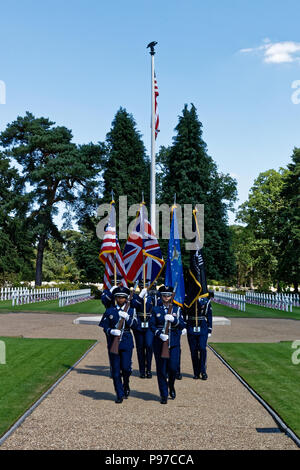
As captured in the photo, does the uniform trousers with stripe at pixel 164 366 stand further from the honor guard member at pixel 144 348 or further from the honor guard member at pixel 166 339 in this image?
the honor guard member at pixel 144 348

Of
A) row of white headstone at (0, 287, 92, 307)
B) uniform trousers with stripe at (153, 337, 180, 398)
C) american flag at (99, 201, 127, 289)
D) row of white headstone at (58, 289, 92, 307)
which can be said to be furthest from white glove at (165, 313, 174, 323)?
row of white headstone at (58, 289, 92, 307)

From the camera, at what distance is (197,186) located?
54094mm

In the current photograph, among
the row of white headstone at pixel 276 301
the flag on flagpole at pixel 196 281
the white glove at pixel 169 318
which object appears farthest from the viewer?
the row of white headstone at pixel 276 301

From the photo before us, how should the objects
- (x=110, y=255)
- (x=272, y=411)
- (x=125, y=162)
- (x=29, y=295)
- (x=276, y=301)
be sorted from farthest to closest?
(x=125, y=162) < (x=29, y=295) < (x=276, y=301) < (x=110, y=255) < (x=272, y=411)

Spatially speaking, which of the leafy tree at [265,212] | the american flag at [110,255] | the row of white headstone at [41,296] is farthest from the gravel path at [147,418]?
the leafy tree at [265,212]

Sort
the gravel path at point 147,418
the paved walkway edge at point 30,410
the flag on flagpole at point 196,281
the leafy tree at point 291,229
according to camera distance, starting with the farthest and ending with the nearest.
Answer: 1. the leafy tree at point 291,229
2. the flag on flagpole at point 196,281
3. the paved walkway edge at point 30,410
4. the gravel path at point 147,418

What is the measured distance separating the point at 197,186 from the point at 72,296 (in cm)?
2180

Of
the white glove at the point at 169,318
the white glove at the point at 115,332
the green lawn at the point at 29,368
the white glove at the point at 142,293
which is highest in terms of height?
the white glove at the point at 142,293

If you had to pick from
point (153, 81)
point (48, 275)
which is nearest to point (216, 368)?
point (153, 81)

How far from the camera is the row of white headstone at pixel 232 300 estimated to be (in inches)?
1305

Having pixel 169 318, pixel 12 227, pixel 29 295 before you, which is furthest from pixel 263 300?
pixel 12 227

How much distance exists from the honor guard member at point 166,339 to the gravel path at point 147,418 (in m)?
0.30

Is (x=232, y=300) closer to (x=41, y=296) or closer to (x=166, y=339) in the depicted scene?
(x=41, y=296)
